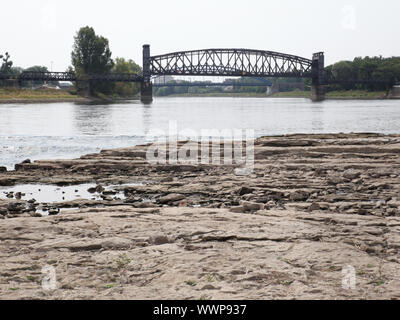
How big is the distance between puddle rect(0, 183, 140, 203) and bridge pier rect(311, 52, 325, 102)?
144258 mm

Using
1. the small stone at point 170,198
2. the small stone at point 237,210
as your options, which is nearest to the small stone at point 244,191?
the small stone at point 170,198

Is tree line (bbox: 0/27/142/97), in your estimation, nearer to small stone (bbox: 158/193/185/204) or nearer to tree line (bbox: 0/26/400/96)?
tree line (bbox: 0/26/400/96)

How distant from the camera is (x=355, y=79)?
15762cm

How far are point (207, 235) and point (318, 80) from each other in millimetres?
155058

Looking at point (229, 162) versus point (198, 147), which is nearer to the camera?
point (229, 162)

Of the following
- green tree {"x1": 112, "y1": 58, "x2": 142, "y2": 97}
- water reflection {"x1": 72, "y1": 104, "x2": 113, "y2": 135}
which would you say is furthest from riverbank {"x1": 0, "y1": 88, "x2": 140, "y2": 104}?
water reflection {"x1": 72, "y1": 104, "x2": 113, "y2": 135}

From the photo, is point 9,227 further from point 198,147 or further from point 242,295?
point 198,147

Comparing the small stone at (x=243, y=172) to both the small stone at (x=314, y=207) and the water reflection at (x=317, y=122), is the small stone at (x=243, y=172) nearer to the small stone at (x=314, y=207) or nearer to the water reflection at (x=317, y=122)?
the small stone at (x=314, y=207)

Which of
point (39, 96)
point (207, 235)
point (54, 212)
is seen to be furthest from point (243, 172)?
point (39, 96)

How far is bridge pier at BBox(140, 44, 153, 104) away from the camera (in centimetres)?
14238

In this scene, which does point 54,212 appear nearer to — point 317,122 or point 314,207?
point 314,207

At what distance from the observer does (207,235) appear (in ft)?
26.9
